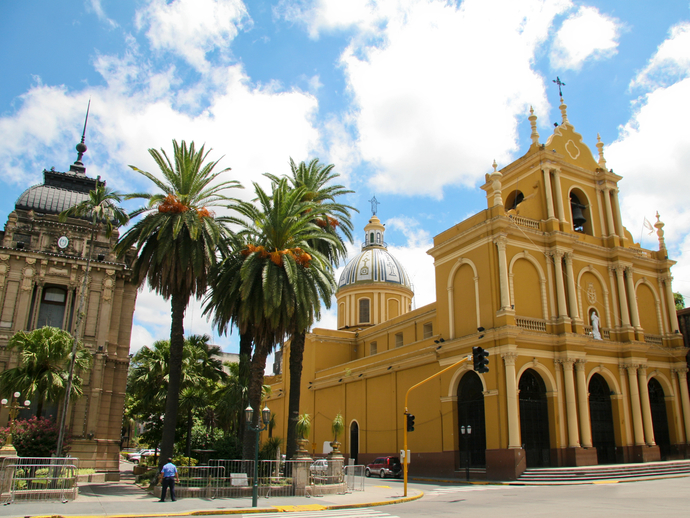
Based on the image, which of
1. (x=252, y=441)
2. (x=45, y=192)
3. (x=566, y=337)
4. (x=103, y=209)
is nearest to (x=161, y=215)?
(x=103, y=209)

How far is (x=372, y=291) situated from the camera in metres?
53.9

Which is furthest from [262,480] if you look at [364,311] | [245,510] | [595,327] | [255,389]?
[364,311]

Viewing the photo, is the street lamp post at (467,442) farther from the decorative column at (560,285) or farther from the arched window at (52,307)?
the arched window at (52,307)

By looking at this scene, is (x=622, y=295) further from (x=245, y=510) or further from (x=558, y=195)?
(x=245, y=510)

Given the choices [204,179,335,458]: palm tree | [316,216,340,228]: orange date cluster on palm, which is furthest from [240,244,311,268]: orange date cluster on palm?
[316,216,340,228]: orange date cluster on palm

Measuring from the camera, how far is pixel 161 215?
24594 mm

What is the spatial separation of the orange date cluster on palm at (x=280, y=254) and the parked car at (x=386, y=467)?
1588 cm

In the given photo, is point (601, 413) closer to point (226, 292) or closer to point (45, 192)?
point (226, 292)

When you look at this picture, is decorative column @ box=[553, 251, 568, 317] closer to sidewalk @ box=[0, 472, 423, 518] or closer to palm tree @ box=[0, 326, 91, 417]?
sidewalk @ box=[0, 472, 423, 518]

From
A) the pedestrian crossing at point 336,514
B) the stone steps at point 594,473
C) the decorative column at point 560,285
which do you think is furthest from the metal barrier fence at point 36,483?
the decorative column at point 560,285

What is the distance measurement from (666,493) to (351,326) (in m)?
35.9

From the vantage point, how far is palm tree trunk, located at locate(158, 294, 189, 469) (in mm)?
22938

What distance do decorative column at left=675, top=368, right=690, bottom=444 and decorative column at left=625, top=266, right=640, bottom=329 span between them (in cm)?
455

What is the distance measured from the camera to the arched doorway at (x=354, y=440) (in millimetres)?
41156
